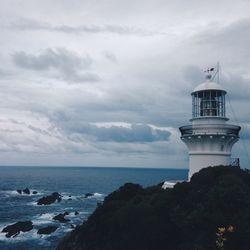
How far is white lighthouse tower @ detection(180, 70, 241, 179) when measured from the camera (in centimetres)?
2700

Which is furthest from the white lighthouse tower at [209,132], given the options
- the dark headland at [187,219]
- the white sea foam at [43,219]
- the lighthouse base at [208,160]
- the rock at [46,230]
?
the white sea foam at [43,219]

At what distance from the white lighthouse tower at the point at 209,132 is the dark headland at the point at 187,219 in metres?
2.65

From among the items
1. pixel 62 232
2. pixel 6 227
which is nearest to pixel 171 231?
pixel 62 232

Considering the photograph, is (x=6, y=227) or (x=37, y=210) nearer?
(x=6, y=227)

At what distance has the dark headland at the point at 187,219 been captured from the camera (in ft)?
63.6

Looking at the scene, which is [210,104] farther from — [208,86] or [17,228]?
[17,228]

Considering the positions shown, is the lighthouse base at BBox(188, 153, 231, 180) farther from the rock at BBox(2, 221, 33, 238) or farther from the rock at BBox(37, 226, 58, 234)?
the rock at BBox(2, 221, 33, 238)

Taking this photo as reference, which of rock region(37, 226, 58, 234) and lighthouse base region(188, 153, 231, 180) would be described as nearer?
lighthouse base region(188, 153, 231, 180)

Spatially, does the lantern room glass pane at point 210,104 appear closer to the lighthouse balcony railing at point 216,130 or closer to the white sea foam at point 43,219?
the lighthouse balcony railing at point 216,130

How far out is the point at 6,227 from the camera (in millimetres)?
50188

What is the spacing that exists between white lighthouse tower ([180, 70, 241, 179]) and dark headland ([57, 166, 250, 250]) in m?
2.65

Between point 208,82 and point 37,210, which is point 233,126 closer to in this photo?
point 208,82

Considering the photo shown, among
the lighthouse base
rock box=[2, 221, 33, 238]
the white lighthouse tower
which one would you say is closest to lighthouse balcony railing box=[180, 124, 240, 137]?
the white lighthouse tower

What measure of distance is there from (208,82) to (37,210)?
52556 millimetres
